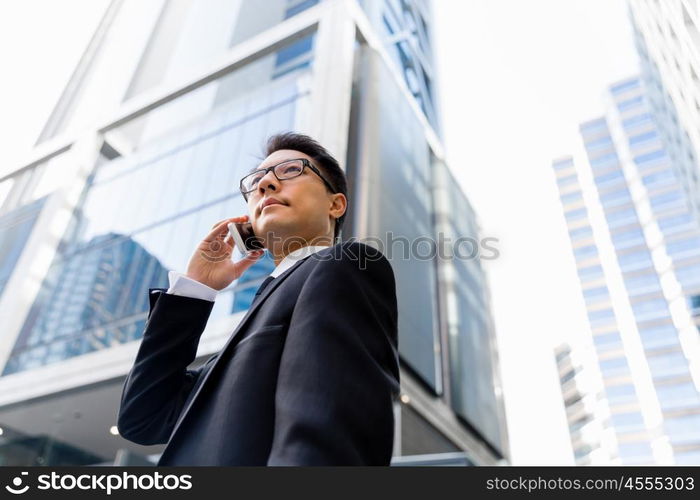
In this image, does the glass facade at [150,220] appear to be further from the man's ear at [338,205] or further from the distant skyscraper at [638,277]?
the distant skyscraper at [638,277]

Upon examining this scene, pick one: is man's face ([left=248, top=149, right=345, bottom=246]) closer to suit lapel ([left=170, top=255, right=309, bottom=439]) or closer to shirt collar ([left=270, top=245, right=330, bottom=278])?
shirt collar ([left=270, top=245, right=330, bottom=278])

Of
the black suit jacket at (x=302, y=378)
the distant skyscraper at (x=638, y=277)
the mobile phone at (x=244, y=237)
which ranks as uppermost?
the distant skyscraper at (x=638, y=277)

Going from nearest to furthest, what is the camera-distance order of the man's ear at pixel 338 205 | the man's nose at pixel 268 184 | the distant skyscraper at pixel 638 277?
the man's nose at pixel 268 184
the man's ear at pixel 338 205
the distant skyscraper at pixel 638 277

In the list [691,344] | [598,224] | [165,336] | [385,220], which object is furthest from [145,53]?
[598,224]

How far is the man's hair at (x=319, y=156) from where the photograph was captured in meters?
1.86

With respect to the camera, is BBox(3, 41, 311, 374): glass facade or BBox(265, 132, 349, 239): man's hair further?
BBox(3, 41, 311, 374): glass facade

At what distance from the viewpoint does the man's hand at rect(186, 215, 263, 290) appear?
170cm

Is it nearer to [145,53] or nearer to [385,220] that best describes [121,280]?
[385,220]

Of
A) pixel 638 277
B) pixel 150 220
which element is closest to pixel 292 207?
pixel 150 220

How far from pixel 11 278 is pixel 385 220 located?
433 inches


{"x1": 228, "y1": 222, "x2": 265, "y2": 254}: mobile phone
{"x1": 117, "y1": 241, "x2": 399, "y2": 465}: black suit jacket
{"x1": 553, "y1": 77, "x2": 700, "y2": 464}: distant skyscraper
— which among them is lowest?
{"x1": 117, "y1": 241, "x2": 399, "y2": 465}: black suit jacket

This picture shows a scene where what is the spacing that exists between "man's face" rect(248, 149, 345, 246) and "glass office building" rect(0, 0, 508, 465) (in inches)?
299

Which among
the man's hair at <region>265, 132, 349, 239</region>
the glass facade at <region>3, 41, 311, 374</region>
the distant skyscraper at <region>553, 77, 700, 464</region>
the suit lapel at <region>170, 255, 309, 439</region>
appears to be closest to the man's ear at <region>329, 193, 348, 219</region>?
the man's hair at <region>265, 132, 349, 239</region>

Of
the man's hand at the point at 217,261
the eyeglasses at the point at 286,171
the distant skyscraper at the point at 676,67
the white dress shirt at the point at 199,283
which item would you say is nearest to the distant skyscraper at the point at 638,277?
the distant skyscraper at the point at 676,67
